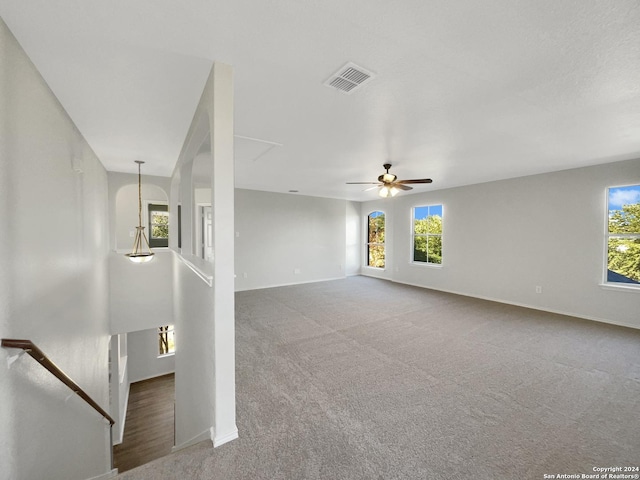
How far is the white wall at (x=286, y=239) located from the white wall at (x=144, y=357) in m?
2.99

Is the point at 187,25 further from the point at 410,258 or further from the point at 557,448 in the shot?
the point at 410,258

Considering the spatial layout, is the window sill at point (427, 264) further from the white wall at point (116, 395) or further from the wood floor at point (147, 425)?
the white wall at point (116, 395)

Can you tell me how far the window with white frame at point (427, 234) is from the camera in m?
6.56

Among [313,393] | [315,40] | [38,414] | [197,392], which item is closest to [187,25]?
[315,40]

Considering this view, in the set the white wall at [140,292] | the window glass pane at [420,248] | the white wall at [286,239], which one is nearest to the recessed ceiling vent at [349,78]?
the white wall at [286,239]

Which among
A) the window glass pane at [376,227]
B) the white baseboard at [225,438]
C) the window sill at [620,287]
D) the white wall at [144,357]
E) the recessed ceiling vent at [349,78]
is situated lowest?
the white wall at [144,357]

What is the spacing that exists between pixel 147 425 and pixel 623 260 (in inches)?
359

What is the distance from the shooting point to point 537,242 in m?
4.76

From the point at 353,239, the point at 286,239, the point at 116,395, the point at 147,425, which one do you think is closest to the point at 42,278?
the point at 116,395

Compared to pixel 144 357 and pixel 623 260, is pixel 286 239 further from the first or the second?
pixel 623 260

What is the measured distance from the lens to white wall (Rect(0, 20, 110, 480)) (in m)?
1.34

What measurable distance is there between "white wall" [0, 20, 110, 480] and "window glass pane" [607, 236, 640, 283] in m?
6.85

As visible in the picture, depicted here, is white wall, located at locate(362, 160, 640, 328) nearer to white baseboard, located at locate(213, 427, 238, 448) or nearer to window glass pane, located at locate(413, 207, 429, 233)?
window glass pane, located at locate(413, 207, 429, 233)

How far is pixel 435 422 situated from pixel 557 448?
0.76 meters
